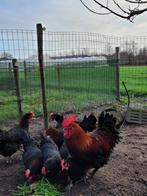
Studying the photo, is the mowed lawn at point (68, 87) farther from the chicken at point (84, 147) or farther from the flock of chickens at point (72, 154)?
the chicken at point (84, 147)

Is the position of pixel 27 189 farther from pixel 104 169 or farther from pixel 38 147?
pixel 104 169

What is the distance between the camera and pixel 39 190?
326 cm

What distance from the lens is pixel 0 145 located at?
13.9 ft

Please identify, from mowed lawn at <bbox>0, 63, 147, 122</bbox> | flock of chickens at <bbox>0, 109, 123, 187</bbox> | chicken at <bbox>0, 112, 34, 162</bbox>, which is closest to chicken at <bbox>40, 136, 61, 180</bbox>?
flock of chickens at <bbox>0, 109, 123, 187</bbox>

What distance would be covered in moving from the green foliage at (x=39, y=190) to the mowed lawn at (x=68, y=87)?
351 centimetres

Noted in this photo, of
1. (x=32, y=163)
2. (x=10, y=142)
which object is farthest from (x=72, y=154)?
(x=10, y=142)

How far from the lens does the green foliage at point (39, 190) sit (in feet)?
10.6

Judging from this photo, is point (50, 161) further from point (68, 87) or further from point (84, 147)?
point (68, 87)

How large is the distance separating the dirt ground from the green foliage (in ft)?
0.44

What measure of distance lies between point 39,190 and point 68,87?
4917 millimetres

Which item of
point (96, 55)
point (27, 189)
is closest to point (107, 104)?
point (96, 55)

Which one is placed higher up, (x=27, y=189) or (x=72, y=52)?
(x=72, y=52)

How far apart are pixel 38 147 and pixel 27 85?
12.2 ft

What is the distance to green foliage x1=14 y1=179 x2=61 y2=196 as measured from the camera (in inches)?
127
